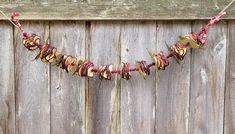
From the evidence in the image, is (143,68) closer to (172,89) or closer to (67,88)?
(172,89)

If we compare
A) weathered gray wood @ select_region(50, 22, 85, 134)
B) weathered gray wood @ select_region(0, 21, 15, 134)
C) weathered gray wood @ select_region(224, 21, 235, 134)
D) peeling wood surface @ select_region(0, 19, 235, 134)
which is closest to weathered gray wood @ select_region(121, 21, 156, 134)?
peeling wood surface @ select_region(0, 19, 235, 134)

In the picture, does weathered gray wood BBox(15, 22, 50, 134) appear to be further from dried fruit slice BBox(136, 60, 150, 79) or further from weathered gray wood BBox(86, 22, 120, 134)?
dried fruit slice BBox(136, 60, 150, 79)

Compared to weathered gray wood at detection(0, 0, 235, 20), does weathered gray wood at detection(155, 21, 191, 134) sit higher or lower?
lower

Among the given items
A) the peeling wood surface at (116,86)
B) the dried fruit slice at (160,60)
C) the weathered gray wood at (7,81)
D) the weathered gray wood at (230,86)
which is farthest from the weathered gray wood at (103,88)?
the weathered gray wood at (230,86)

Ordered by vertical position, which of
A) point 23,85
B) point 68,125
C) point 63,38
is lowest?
point 68,125

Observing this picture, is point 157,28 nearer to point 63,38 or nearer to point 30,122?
point 63,38

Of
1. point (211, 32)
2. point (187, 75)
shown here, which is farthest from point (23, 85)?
point (211, 32)

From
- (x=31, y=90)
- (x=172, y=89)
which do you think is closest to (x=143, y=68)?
(x=172, y=89)
